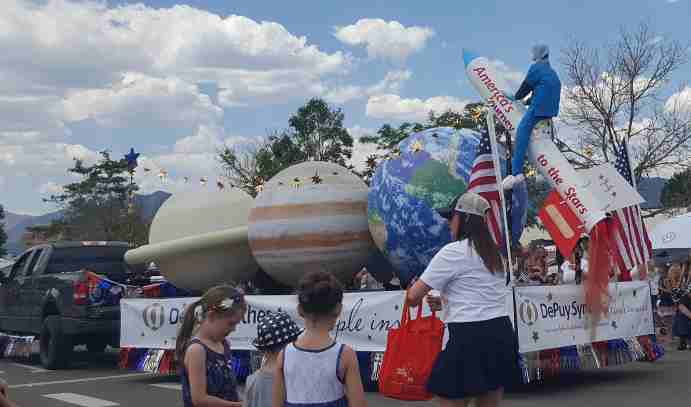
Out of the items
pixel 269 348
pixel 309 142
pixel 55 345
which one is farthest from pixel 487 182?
pixel 309 142

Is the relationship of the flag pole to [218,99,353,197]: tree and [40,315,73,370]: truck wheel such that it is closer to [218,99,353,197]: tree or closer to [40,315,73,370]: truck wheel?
[40,315,73,370]: truck wheel

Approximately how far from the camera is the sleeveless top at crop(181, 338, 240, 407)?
4344mm

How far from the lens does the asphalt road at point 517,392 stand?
9164mm

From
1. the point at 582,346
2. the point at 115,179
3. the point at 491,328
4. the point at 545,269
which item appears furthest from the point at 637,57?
the point at 115,179

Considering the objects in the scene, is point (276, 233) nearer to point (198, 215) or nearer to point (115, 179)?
point (198, 215)

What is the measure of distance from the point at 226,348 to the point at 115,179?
5741cm

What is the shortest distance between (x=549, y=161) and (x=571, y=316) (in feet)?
5.77

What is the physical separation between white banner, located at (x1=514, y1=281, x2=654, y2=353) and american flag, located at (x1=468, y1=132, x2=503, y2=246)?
2.67 ft

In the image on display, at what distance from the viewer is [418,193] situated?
9.65m

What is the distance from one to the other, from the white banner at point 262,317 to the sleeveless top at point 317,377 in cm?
489

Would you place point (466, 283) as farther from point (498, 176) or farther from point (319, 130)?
point (319, 130)

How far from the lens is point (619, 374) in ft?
36.6

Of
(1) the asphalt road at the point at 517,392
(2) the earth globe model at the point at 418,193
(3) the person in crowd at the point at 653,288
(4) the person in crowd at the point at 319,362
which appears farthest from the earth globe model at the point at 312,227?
(4) the person in crowd at the point at 319,362

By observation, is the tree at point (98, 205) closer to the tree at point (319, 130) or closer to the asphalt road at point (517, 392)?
the tree at point (319, 130)
